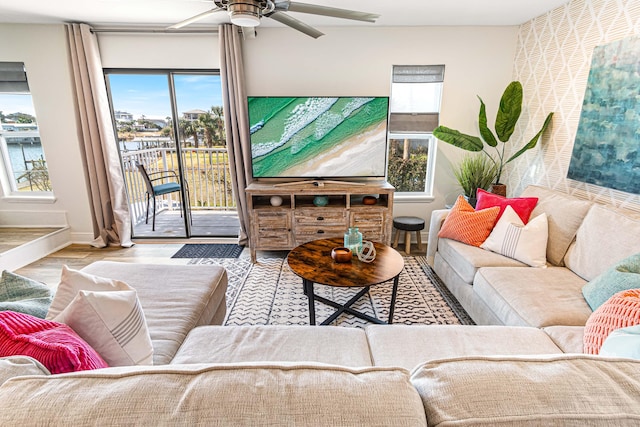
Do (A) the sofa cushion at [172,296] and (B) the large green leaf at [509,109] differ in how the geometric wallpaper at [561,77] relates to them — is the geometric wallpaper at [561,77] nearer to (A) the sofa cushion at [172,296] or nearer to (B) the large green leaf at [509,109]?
(B) the large green leaf at [509,109]

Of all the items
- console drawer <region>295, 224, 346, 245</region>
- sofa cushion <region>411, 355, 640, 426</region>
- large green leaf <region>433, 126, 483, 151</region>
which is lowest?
console drawer <region>295, 224, 346, 245</region>

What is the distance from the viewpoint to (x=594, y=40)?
2389mm

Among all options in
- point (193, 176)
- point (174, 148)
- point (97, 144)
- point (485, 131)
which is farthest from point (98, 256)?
point (485, 131)

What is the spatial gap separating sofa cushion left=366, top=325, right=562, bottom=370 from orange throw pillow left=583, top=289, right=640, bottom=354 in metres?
0.14

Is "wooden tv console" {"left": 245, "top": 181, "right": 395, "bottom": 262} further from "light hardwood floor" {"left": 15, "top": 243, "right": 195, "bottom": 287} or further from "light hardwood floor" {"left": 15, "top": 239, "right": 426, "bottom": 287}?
"light hardwood floor" {"left": 15, "top": 243, "right": 195, "bottom": 287}

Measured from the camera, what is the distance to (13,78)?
345 centimetres

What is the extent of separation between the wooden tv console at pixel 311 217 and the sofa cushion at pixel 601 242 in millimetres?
1548

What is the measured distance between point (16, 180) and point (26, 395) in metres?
4.60

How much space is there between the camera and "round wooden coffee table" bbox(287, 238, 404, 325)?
1.92 metres

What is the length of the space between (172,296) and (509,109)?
10.6 ft

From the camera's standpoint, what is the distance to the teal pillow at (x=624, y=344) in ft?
3.24

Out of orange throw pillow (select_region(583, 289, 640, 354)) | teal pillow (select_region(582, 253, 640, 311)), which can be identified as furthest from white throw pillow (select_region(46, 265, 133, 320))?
teal pillow (select_region(582, 253, 640, 311))

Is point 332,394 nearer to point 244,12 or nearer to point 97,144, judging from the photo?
point 244,12

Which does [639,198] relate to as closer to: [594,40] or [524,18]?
[594,40]
